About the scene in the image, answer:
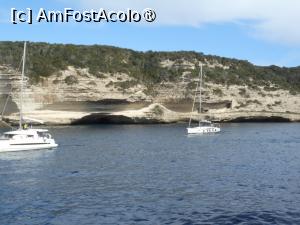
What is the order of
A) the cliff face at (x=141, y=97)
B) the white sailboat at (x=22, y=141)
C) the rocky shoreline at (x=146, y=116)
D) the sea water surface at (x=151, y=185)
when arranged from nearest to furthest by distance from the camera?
the sea water surface at (x=151, y=185) → the white sailboat at (x=22, y=141) → the cliff face at (x=141, y=97) → the rocky shoreline at (x=146, y=116)

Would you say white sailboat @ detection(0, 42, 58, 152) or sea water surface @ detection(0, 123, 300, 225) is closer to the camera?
sea water surface @ detection(0, 123, 300, 225)

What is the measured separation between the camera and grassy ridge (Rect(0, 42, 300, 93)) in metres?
89.7

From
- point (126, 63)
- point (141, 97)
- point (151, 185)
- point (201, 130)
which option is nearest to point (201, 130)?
point (201, 130)

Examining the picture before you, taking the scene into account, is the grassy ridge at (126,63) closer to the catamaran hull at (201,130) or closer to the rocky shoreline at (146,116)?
the rocky shoreline at (146,116)

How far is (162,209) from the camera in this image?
23.4 meters

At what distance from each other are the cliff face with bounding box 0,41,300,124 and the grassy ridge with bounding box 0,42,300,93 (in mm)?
583

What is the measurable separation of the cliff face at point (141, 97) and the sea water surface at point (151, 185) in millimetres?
33635

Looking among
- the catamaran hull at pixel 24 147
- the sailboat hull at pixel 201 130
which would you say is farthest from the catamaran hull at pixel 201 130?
the catamaran hull at pixel 24 147

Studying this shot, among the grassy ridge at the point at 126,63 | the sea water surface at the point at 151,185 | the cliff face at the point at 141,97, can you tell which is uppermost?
the grassy ridge at the point at 126,63

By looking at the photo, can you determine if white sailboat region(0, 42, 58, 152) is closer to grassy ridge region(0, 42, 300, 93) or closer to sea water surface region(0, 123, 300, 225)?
sea water surface region(0, 123, 300, 225)

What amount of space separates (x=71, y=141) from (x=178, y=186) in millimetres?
30168

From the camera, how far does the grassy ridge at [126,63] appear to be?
89.7 m

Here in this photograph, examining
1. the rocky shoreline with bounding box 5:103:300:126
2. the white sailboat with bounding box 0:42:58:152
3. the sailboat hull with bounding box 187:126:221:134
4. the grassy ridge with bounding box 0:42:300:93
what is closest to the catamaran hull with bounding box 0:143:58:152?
the white sailboat with bounding box 0:42:58:152

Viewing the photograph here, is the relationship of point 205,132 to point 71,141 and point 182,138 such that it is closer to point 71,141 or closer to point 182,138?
point 182,138
